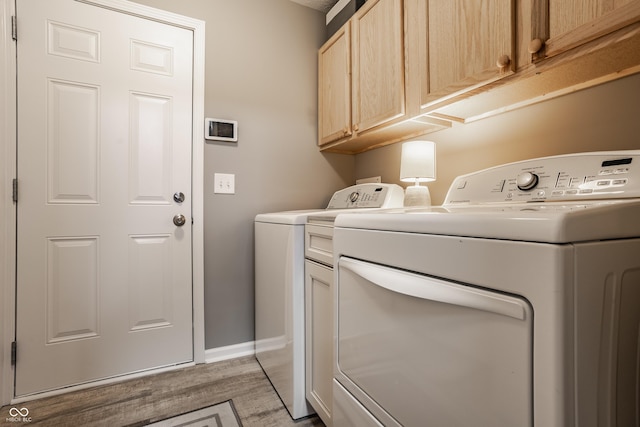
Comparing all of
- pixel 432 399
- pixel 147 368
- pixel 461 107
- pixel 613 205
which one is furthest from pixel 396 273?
pixel 147 368

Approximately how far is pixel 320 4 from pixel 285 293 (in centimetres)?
198

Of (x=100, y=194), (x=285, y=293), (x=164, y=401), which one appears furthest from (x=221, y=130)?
(x=164, y=401)

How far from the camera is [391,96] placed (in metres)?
1.46

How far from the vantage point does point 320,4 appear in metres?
2.11

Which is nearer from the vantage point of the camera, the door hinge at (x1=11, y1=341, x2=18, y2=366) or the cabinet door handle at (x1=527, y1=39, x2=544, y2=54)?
the cabinet door handle at (x1=527, y1=39, x2=544, y2=54)

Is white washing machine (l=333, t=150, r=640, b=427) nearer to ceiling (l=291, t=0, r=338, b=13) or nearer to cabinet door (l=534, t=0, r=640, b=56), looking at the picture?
cabinet door (l=534, t=0, r=640, b=56)

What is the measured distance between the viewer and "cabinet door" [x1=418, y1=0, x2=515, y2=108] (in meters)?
0.97

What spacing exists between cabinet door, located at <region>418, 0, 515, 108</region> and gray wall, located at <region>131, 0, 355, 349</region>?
40.8 inches

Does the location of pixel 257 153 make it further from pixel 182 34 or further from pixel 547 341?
pixel 547 341

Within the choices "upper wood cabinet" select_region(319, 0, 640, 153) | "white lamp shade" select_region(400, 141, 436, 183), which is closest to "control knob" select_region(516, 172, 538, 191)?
"upper wood cabinet" select_region(319, 0, 640, 153)

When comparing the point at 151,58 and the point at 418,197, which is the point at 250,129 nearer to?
the point at 151,58

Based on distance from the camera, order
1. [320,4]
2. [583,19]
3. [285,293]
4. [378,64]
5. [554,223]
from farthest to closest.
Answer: [320,4], [378,64], [285,293], [583,19], [554,223]

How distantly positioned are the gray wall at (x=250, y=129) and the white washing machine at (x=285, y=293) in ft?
0.55

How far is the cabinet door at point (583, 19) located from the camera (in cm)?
73
